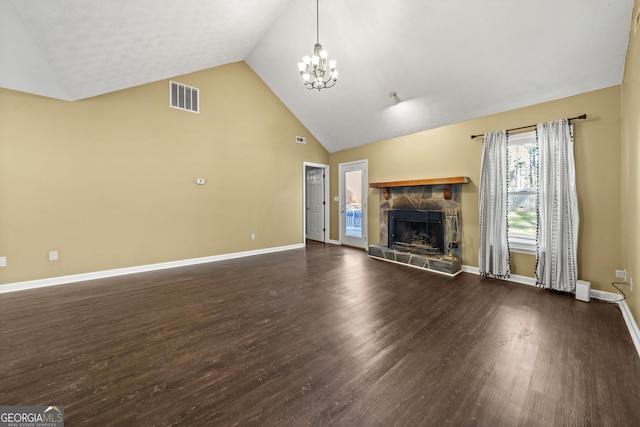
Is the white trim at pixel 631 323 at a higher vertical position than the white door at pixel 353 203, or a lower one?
lower

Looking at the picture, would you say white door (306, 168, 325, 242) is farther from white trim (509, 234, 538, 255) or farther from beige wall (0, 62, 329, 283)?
white trim (509, 234, 538, 255)

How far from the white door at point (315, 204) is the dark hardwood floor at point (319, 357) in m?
4.01

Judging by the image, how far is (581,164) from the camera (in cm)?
314

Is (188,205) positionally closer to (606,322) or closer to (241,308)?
(241,308)

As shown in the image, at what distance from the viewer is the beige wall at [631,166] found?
85.8 inches

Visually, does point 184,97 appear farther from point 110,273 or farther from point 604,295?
point 604,295

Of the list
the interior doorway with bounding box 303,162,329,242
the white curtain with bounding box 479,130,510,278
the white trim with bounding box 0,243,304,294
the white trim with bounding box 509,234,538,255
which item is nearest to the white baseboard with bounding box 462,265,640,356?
the white curtain with bounding box 479,130,510,278

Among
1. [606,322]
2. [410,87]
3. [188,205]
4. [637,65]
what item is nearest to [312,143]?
[410,87]

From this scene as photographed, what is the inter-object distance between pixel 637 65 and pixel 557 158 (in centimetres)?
127

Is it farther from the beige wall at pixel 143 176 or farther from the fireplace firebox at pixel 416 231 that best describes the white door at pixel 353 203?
the beige wall at pixel 143 176

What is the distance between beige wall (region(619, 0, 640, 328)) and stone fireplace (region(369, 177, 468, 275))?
174 centimetres

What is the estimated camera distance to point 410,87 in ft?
13.7

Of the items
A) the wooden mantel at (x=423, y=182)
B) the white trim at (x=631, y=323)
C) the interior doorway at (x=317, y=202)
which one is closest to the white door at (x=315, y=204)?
the interior doorway at (x=317, y=202)

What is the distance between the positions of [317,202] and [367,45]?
430cm
